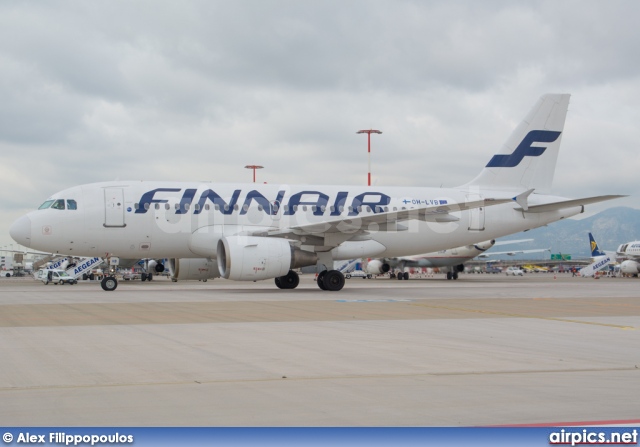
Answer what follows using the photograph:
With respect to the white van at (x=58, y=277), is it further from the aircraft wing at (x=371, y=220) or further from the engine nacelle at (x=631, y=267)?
the engine nacelle at (x=631, y=267)

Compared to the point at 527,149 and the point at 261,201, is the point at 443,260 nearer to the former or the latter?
the point at 527,149

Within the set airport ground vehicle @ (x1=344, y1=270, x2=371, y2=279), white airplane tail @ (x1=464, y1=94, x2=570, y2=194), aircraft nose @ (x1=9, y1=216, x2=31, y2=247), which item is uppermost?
white airplane tail @ (x1=464, y1=94, x2=570, y2=194)

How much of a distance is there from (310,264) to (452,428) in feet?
66.1

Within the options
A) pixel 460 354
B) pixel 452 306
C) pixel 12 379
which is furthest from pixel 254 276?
pixel 12 379

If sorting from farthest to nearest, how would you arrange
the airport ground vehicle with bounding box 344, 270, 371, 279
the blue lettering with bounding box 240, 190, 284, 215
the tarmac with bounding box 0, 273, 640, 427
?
1. the airport ground vehicle with bounding box 344, 270, 371, 279
2. the blue lettering with bounding box 240, 190, 284, 215
3. the tarmac with bounding box 0, 273, 640, 427

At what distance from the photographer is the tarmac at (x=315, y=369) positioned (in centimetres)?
586

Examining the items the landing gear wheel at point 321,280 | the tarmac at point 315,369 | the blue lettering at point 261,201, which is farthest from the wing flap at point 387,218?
the tarmac at point 315,369

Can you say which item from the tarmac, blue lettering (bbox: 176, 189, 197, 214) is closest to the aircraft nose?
blue lettering (bbox: 176, 189, 197, 214)

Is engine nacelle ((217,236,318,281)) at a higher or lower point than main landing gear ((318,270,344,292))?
higher

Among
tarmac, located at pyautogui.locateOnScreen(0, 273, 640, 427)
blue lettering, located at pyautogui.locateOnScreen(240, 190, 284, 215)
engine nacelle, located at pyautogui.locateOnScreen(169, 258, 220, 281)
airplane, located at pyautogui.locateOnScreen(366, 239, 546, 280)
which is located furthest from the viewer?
airplane, located at pyautogui.locateOnScreen(366, 239, 546, 280)

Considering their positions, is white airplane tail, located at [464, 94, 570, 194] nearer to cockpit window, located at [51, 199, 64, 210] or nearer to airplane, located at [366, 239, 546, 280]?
cockpit window, located at [51, 199, 64, 210]

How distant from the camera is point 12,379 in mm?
7445

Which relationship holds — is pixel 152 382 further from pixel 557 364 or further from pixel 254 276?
pixel 254 276

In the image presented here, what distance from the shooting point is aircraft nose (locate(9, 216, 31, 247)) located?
81.2ft
